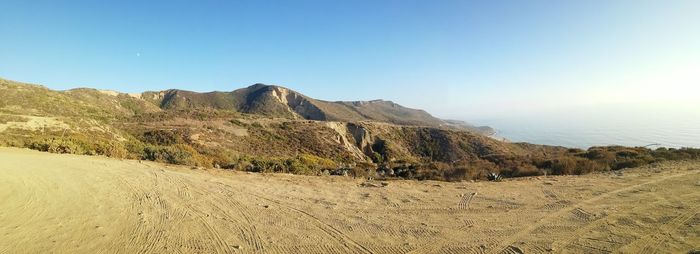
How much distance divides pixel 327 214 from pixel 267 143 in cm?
3312

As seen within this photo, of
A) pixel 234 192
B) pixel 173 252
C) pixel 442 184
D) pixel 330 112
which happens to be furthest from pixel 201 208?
pixel 330 112

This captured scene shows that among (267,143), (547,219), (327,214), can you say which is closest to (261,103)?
(267,143)

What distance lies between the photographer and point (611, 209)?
8062 mm

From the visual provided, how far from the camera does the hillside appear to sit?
16344 mm

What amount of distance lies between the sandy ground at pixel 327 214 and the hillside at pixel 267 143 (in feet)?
14.0

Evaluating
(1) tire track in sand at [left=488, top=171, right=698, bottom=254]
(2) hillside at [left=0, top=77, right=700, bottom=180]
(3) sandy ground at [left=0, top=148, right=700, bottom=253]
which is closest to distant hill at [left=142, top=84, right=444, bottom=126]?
(2) hillside at [left=0, top=77, right=700, bottom=180]

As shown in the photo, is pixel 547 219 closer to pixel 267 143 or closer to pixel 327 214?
pixel 327 214

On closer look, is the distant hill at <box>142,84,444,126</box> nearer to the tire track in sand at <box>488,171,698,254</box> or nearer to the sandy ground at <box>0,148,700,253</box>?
the sandy ground at <box>0,148,700,253</box>

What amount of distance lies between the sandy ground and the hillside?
4255 millimetres

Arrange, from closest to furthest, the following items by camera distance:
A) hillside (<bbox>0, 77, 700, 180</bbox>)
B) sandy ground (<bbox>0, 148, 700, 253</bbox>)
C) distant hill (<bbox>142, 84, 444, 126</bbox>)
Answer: sandy ground (<bbox>0, 148, 700, 253</bbox>), hillside (<bbox>0, 77, 700, 180</bbox>), distant hill (<bbox>142, 84, 444, 126</bbox>)

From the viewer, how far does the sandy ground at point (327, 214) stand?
19.2 ft

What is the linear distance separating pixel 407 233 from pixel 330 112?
106496mm

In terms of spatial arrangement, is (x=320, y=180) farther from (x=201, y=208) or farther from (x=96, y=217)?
(x=96, y=217)

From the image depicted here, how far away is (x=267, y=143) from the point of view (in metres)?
39.7
